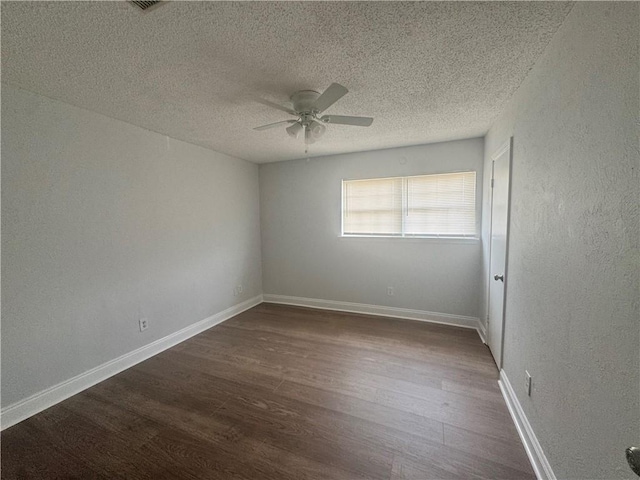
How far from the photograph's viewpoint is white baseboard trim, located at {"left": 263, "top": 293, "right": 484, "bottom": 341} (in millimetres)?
3324

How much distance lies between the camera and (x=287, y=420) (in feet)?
5.93

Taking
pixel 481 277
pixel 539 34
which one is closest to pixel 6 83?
pixel 539 34

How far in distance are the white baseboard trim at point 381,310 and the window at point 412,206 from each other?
3.56 feet

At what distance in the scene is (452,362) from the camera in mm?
2494

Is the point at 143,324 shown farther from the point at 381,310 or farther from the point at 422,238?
the point at 422,238

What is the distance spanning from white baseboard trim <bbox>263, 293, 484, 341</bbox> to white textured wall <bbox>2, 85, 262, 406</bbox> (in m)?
1.32

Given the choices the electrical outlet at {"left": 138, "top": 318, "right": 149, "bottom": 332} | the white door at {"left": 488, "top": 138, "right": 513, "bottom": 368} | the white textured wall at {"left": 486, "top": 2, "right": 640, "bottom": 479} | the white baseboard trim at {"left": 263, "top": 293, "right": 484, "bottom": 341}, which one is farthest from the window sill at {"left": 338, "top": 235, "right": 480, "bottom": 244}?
the electrical outlet at {"left": 138, "top": 318, "right": 149, "bottom": 332}

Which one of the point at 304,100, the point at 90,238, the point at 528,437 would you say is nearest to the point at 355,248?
A: the point at 304,100

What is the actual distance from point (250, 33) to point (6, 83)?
1.84 m

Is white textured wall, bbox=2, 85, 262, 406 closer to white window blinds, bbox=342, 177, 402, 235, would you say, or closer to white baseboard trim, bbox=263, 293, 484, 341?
white baseboard trim, bbox=263, 293, 484, 341

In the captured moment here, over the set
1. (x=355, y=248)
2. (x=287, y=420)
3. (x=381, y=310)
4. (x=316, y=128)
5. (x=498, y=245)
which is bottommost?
(x=287, y=420)

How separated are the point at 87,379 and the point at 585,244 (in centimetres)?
357

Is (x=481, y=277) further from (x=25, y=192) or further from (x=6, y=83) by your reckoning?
(x=6, y=83)

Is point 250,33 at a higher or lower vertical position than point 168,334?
higher
